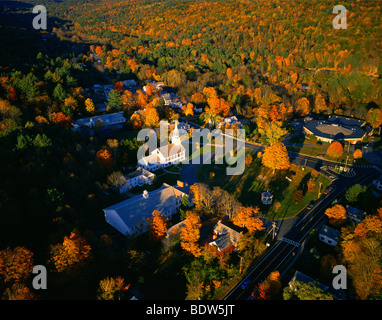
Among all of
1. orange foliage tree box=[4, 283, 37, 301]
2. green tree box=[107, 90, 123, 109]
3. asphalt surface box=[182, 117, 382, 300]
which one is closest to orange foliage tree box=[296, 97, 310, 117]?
asphalt surface box=[182, 117, 382, 300]

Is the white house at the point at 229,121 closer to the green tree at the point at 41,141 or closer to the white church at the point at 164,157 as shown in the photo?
the white church at the point at 164,157

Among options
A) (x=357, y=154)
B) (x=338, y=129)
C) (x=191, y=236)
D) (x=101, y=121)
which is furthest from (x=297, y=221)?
(x=101, y=121)

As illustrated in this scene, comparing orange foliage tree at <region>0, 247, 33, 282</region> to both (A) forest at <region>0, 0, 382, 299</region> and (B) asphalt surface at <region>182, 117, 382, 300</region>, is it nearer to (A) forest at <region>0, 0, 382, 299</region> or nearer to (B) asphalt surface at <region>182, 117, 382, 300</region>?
(A) forest at <region>0, 0, 382, 299</region>

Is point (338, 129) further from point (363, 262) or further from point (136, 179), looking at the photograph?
point (136, 179)

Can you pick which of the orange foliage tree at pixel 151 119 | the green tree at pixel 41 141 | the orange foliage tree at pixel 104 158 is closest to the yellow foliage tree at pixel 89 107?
the orange foliage tree at pixel 151 119

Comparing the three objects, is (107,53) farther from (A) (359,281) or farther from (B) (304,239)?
(A) (359,281)

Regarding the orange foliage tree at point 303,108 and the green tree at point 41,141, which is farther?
the orange foliage tree at point 303,108

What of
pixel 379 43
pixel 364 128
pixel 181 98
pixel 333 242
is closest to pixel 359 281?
pixel 333 242
